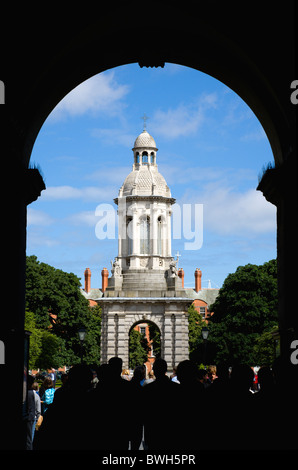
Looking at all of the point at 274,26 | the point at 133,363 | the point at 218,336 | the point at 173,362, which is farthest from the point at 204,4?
the point at 133,363

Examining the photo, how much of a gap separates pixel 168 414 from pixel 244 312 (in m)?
54.8

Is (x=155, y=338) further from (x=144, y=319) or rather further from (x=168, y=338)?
(x=168, y=338)

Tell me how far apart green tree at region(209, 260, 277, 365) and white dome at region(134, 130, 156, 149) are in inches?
530

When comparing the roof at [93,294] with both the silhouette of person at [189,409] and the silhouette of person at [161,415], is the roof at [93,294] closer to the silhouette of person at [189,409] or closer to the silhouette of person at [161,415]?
the silhouette of person at [161,415]

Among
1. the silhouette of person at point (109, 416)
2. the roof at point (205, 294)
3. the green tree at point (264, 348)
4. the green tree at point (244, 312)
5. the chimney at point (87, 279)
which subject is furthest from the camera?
the chimney at point (87, 279)

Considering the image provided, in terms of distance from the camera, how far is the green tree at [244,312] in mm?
61906

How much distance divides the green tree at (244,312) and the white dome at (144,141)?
13.4 meters

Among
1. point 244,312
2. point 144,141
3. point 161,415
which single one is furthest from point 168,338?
point 161,415

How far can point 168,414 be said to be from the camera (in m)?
9.80

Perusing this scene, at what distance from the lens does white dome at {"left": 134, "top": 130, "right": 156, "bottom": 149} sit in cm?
6481

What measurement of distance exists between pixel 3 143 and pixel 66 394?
6.84m

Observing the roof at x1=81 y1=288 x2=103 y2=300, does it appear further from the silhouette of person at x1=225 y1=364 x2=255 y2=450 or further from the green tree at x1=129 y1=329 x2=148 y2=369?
the silhouette of person at x1=225 y1=364 x2=255 y2=450

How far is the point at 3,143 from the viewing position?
14219 mm

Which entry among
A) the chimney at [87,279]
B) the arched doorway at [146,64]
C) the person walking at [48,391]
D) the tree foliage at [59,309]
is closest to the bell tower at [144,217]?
the tree foliage at [59,309]
